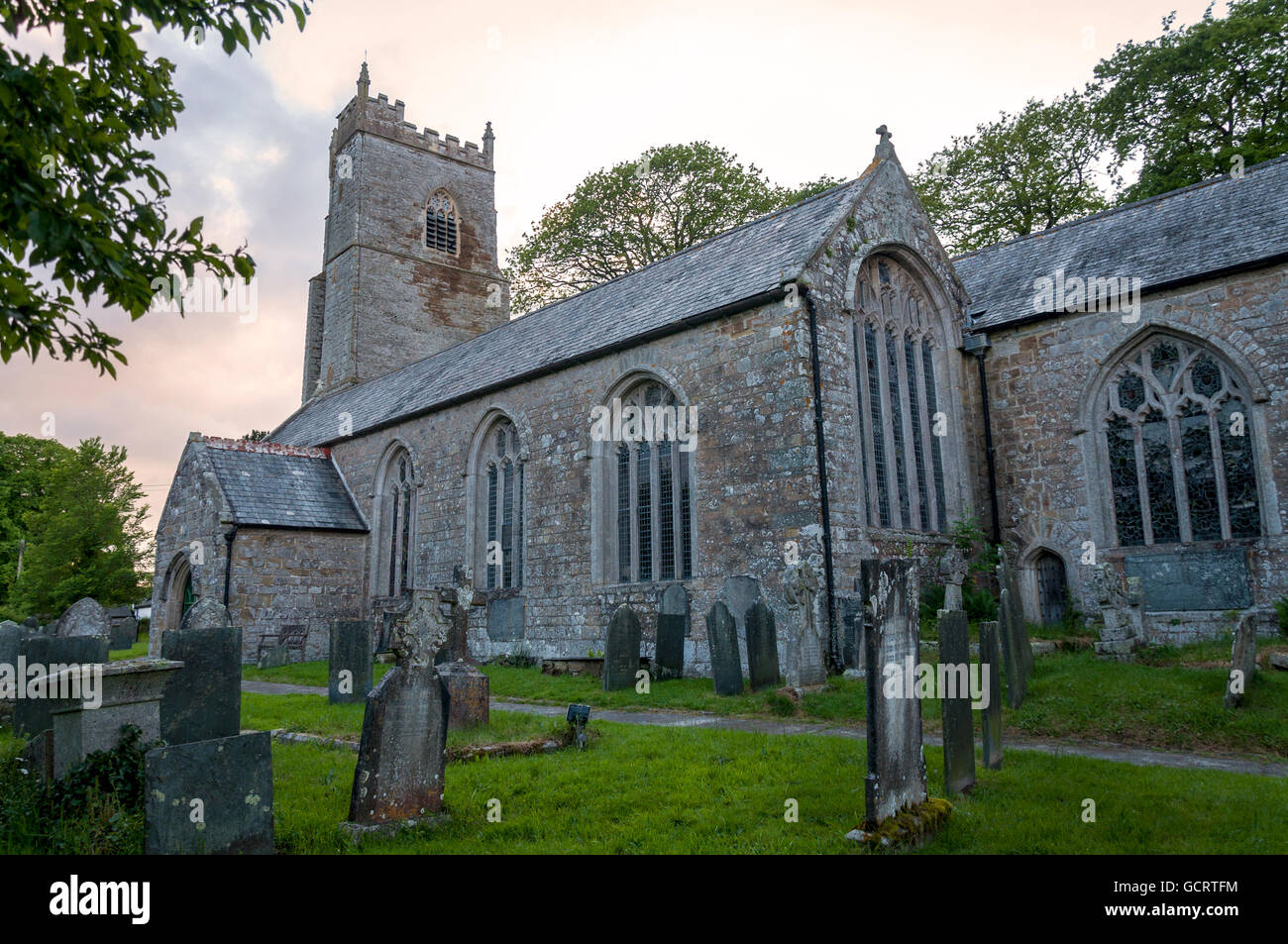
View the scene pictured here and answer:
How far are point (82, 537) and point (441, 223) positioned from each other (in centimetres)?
1881

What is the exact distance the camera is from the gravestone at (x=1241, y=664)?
8023 mm

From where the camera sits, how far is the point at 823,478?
12.2 meters

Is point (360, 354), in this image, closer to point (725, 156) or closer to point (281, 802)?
point (725, 156)

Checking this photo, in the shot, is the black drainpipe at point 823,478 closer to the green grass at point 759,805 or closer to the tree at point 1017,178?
the green grass at point 759,805

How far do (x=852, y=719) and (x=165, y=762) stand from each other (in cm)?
673

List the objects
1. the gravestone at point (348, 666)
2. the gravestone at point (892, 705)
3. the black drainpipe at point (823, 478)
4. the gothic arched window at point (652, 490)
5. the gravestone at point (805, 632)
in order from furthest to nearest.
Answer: the gothic arched window at point (652, 490) < the black drainpipe at point (823, 478) < the gravestone at point (348, 666) < the gravestone at point (805, 632) < the gravestone at point (892, 705)

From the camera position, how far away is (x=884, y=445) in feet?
45.9

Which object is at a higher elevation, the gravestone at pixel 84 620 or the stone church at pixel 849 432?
the stone church at pixel 849 432

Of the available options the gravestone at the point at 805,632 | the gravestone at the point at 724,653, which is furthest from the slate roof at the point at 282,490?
the gravestone at the point at 805,632

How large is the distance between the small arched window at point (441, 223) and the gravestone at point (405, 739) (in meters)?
30.3

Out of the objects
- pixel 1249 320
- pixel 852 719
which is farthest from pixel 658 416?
pixel 1249 320

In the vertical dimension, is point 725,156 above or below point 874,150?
above

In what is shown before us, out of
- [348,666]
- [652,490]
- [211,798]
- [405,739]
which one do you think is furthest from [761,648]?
[211,798]

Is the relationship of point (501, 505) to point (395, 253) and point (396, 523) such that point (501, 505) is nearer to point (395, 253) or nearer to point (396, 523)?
point (396, 523)
